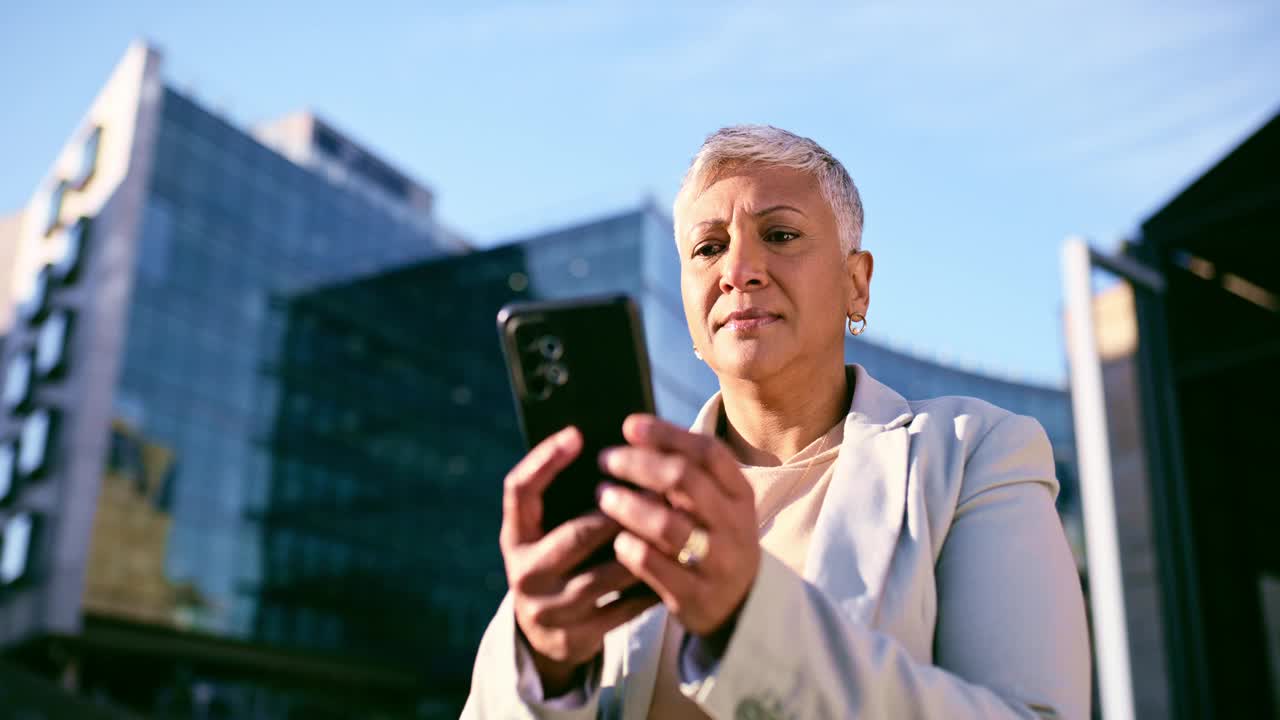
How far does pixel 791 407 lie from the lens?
7.01 ft

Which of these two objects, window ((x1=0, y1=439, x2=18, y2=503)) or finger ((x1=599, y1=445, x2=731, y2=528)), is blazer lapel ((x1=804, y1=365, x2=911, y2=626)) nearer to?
finger ((x1=599, y1=445, x2=731, y2=528))

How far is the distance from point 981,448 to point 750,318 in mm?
457

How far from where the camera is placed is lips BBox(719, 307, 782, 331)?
1.98m

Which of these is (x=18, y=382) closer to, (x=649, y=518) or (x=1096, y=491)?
(x=1096, y=491)

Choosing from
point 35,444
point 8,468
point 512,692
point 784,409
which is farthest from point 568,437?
point 8,468

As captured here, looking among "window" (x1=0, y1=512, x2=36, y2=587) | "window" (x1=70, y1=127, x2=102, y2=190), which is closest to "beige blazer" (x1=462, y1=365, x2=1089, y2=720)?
"window" (x1=0, y1=512, x2=36, y2=587)

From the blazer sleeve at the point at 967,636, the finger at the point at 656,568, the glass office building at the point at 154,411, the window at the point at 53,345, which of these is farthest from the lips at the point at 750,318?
the window at the point at 53,345

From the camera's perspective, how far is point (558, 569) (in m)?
1.36

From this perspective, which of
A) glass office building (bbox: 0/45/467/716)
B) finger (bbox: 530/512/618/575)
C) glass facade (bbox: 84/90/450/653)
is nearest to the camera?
finger (bbox: 530/512/618/575)

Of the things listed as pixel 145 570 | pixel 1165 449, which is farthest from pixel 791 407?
pixel 145 570

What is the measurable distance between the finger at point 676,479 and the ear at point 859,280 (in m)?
1.05

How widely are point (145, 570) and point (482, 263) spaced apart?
12.7 m

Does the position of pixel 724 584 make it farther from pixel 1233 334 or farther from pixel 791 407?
pixel 1233 334

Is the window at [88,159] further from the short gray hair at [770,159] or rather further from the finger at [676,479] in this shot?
the finger at [676,479]
